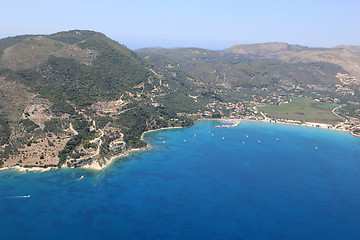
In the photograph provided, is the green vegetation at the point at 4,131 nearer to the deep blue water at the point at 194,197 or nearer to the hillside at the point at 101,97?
the hillside at the point at 101,97

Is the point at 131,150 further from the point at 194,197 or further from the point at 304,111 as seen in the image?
the point at 304,111

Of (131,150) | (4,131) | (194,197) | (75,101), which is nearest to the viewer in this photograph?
(194,197)

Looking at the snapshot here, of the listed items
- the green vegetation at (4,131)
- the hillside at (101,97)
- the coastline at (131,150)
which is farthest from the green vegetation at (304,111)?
the green vegetation at (4,131)

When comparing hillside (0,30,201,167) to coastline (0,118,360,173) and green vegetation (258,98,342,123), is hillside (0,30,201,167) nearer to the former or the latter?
coastline (0,118,360,173)

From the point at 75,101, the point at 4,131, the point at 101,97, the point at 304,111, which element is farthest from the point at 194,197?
the point at 304,111

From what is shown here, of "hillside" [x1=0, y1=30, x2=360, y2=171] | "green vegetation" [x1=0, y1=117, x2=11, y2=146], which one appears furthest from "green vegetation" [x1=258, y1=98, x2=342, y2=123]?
"green vegetation" [x1=0, y1=117, x2=11, y2=146]

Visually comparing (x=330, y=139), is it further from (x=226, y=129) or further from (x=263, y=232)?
(x=263, y=232)
